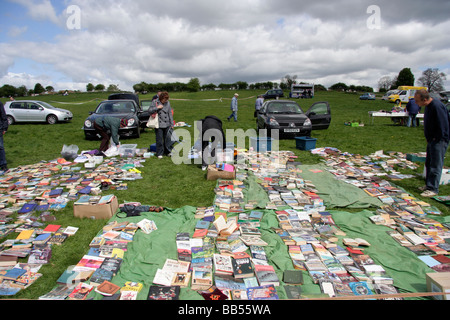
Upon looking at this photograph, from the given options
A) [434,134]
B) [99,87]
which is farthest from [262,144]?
[99,87]

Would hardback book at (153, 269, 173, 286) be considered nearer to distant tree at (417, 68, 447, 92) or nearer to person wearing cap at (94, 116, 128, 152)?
person wearing cap at (94, 116, 128, 152)

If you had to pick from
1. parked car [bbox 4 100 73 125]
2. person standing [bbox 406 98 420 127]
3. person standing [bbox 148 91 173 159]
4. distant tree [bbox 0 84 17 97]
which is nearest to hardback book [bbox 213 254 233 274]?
person standing [bbox 148 91 173 159]

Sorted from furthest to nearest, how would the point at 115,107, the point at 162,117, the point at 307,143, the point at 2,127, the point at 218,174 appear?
the point at 115,107 < the point at 307,143 < the point at 162,117 < the point at 2,127 < the point at 218,174

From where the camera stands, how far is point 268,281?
2.69 meters

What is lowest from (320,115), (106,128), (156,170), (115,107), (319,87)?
(156,170)

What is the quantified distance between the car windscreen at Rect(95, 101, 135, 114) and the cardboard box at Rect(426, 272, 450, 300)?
10359 millimetres

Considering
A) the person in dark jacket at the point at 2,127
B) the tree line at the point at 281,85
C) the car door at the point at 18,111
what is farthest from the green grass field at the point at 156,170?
the tree line at the point at 281,85

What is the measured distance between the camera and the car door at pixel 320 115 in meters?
12.2

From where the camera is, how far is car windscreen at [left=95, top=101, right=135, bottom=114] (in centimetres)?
1019

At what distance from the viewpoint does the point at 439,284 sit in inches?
92.7

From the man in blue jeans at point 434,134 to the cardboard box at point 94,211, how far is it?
216 inches

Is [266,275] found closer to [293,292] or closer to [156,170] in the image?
[293,292]

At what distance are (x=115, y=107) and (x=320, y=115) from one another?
9058 millimetres
